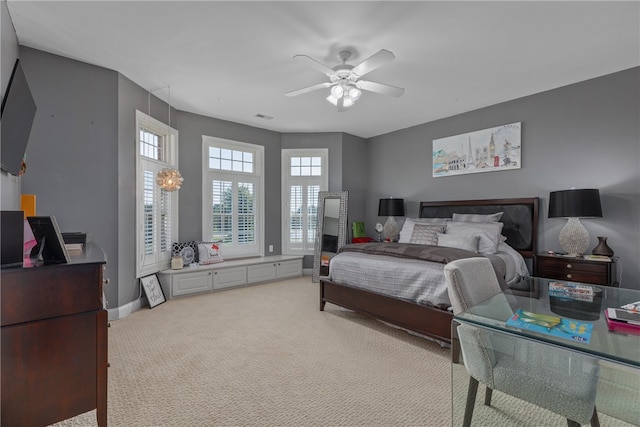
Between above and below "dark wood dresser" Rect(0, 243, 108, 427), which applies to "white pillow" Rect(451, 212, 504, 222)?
above

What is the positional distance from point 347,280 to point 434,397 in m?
1.59

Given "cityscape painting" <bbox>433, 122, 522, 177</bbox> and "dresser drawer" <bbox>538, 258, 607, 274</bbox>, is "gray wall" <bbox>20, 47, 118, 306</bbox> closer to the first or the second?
Result: "cityscape painting" <bbox>433, 122, 522, 177</bbox>

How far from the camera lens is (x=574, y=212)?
3201 mm

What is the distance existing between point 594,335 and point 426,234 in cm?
273

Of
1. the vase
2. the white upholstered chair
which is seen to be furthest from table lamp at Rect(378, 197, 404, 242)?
the white upholstered chair

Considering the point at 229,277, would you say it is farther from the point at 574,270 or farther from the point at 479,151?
the point at 574,270

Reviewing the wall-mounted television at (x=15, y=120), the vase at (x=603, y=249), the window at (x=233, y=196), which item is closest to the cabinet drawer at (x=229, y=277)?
the window at (x=233, y=196)

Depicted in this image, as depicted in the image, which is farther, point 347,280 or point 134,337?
point 347,280

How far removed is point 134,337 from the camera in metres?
2.94

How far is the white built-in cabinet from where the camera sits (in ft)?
14.0

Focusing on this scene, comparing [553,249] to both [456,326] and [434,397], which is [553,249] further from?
[456,326]

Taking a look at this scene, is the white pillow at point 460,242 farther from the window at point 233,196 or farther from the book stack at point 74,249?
the book stack at point 74,249

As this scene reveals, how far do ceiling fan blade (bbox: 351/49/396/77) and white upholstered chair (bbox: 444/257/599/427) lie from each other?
1.70 metres

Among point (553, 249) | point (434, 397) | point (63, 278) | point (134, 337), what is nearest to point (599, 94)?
point (553, 249)
